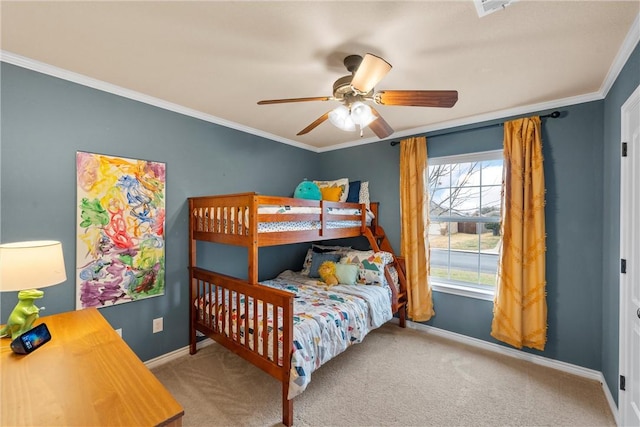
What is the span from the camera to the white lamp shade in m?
1.37

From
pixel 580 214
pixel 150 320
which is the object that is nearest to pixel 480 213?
pixel 580 214

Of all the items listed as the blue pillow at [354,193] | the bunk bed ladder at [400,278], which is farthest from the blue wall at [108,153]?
the bunk bed ladder at [400,278]

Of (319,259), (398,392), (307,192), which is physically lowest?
(398,392)

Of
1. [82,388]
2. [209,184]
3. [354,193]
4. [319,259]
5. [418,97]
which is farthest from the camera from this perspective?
[354,193]

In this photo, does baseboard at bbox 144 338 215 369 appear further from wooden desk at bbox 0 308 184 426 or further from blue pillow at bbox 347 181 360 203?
blue pillow at bbox 347 181 360 203

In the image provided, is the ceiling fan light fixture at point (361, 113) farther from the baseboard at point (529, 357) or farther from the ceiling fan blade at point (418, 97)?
the baseboard at point (529, 357)

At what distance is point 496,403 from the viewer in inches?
79.6

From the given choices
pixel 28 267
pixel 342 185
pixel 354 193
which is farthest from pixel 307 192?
pixel 28 267

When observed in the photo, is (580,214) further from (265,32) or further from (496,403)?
(265,32)

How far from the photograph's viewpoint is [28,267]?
1.41 meters

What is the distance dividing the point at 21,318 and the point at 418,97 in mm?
2424

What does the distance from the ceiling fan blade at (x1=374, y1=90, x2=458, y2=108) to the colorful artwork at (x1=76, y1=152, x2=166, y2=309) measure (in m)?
2.01

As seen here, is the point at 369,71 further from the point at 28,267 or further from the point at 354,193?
the point at 354,193

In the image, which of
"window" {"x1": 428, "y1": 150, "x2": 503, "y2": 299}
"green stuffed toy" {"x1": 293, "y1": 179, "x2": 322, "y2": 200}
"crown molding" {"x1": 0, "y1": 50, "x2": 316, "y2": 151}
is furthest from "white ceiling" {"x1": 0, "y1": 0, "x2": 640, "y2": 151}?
"green stuffed toy" {"x1": 293, "y1": 179, "x2": 322, "y2": 200}
